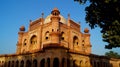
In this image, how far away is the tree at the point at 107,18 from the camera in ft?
49.5

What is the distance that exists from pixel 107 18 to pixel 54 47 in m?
10.3

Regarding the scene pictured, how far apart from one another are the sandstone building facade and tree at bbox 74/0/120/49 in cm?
890

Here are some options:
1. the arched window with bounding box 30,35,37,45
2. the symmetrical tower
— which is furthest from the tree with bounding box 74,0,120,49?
the arched window with bounding box 30,35,37,45

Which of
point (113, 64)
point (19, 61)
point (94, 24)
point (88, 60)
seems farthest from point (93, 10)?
point (113, 64)

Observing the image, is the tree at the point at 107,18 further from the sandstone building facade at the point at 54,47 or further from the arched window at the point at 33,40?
the arched window at the point at 33,40

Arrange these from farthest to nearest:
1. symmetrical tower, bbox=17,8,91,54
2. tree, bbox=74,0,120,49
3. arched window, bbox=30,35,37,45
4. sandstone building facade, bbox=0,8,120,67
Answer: arched window, bbox=30,35,37,45
symmetrical tower, bbox=17,8,91,54
sandstone building facade, bbox=0,8,120,67
tree, bbox=74,0,120,49

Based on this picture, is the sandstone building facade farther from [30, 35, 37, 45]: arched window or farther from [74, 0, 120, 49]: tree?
[74, 0, 120, 49]: tree

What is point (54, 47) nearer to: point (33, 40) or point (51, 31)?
point (51, 31)

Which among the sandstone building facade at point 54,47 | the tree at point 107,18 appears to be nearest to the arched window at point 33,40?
the sandstone building facade at point 54,47

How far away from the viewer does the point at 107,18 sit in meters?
16.1

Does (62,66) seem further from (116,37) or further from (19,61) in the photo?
(116,37)

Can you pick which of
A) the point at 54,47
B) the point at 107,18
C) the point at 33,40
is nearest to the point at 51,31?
the point at 33,40

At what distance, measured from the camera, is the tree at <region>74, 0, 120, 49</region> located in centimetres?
1509

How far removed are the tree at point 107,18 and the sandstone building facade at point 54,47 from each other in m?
8.90
